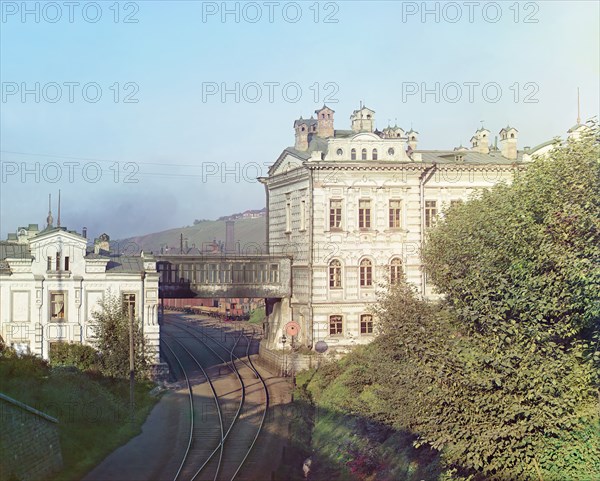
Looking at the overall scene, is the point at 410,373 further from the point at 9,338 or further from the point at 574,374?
the point at 9,338

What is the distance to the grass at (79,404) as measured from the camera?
89.4 ft

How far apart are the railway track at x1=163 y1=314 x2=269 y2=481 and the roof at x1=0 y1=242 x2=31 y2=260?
1108cm

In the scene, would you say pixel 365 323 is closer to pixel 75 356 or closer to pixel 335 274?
pixel 335 274

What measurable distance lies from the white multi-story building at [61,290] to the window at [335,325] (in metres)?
9.62

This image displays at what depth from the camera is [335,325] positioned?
42906mm

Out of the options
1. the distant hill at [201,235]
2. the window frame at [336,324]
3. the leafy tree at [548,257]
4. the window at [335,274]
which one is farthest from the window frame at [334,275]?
the distant hill at [201,235]

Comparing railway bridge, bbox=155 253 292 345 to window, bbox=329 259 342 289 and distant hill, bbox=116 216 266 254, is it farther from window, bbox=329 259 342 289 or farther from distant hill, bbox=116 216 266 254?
distant hill, bbox=116 216 266 254

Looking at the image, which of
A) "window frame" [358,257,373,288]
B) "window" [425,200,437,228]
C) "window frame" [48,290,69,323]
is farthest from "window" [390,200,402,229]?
"window frame" [48,290,69,323]

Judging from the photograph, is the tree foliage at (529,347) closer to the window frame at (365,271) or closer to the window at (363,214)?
the window frame at (365,271)

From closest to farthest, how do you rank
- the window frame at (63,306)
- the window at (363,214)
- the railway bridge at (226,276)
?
the window frame at (63,306) < the window at (363,214) < the railway bridge at (226,276)

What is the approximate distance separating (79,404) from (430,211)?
76.0 feet

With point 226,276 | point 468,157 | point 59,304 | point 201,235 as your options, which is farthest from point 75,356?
point 201,235

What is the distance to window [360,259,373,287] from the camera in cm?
4316

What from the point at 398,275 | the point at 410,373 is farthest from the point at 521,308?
the point at 398,275
